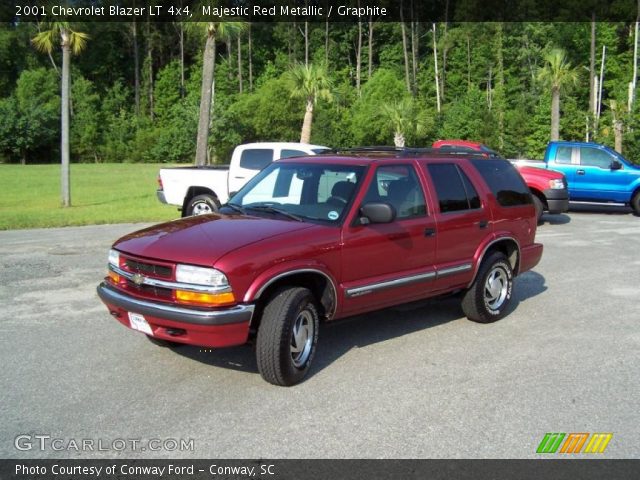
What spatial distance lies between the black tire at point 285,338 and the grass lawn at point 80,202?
11939mm

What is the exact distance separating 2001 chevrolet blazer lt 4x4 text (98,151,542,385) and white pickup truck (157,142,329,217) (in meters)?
7.27

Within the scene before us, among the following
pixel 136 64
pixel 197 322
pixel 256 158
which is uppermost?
pixel 136 64

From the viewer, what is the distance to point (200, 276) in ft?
15.0

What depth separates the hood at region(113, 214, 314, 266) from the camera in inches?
183

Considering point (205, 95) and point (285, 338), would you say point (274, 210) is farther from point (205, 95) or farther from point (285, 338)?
point (205, 95)

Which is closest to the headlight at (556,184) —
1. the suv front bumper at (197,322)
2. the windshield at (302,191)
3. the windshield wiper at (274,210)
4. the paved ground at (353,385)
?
the paved ground at (353,385)

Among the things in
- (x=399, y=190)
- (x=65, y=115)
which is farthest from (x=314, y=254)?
(x=65, y=115)

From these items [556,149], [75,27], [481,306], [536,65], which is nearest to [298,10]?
[536,65]

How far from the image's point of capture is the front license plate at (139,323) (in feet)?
15.9

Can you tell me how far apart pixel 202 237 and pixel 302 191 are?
1.27m

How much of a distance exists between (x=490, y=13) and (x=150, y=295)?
7022 cm

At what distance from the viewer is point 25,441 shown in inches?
157

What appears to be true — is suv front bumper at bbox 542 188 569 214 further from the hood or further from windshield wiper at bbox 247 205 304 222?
the hood

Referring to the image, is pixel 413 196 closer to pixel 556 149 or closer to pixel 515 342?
pixel 515 342
